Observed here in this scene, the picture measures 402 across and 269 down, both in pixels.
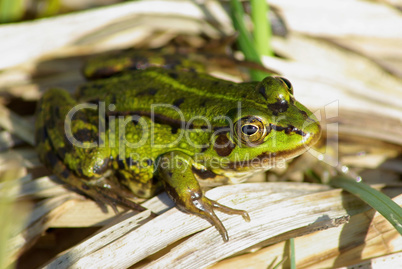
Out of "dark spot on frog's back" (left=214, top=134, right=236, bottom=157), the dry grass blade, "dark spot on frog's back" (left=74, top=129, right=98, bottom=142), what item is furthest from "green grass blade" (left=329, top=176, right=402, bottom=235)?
"dark spot on frog's back" (left=74, top=129, right=98, bottom=142)

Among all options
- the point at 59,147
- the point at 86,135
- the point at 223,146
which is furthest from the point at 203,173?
A: the point at 59,147

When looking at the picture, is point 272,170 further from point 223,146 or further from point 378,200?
point 378,200

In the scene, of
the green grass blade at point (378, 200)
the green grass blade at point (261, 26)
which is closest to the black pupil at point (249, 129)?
the green grass blade at point (378, 200)

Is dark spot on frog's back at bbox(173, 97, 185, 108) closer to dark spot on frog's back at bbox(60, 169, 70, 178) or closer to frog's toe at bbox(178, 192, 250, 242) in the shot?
frog's toe at bbox(178, 192, 250, 242)

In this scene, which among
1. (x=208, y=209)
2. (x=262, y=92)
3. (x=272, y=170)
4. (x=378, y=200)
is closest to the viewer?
(x=378, y=200)

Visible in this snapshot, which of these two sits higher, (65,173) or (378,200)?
(65,173)

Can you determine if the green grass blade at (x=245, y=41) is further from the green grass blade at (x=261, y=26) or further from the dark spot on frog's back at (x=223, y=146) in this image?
the dark spot on frog's back at (x=223, y=146)

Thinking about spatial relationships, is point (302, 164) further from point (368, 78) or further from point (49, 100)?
point (49, 100)

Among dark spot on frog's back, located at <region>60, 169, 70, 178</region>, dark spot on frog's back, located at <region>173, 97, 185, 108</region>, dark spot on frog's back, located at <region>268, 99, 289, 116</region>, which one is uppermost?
dark spot on frog's back, located at <region>173, 97, 185, 108</region>
